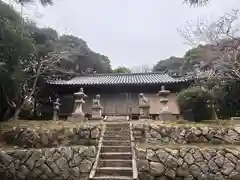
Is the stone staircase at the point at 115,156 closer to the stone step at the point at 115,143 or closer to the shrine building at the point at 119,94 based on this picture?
the stone step at the point at 115,143

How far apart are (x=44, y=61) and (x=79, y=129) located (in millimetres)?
9994

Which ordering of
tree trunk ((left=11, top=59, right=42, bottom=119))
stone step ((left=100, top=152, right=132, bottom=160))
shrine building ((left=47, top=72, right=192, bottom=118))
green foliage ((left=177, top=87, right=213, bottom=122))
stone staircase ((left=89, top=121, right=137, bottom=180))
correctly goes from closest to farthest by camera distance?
stone staircase ((left=89, top=121, right=137, bottom=180)), stone step ((left=100, top=152, right=132, bottom=160)), tree trunk ((left=11, top=59, right=42, bottom=119)), green foliage ((left=177, top=87, right=213, bottom=122)), shrine building ((left=47, top=72, right=192, bottom=118))

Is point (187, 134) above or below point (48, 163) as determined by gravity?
above

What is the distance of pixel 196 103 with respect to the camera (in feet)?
60.4

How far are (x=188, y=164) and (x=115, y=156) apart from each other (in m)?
2.94

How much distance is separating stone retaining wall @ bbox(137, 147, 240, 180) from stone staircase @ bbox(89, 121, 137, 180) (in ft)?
2.94

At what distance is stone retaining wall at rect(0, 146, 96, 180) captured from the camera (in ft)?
32.6

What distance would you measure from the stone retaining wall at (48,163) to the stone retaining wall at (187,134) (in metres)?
2.75

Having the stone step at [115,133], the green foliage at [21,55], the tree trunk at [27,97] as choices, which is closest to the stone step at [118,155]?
the stone step at [115,133]

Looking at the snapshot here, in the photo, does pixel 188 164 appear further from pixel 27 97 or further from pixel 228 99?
pixel 228 99

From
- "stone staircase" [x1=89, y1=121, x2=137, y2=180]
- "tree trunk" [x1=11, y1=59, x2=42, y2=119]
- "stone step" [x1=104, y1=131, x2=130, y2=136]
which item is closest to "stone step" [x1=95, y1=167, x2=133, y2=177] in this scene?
"stone staircase" [x1=89, y1=121, x2=137, y2=180]

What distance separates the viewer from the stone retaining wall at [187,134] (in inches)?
459

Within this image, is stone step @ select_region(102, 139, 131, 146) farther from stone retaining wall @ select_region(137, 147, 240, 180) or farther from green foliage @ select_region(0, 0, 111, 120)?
green foliage @ select_region(0, 0, 111, 120)

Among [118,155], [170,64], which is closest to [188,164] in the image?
[118,155]
